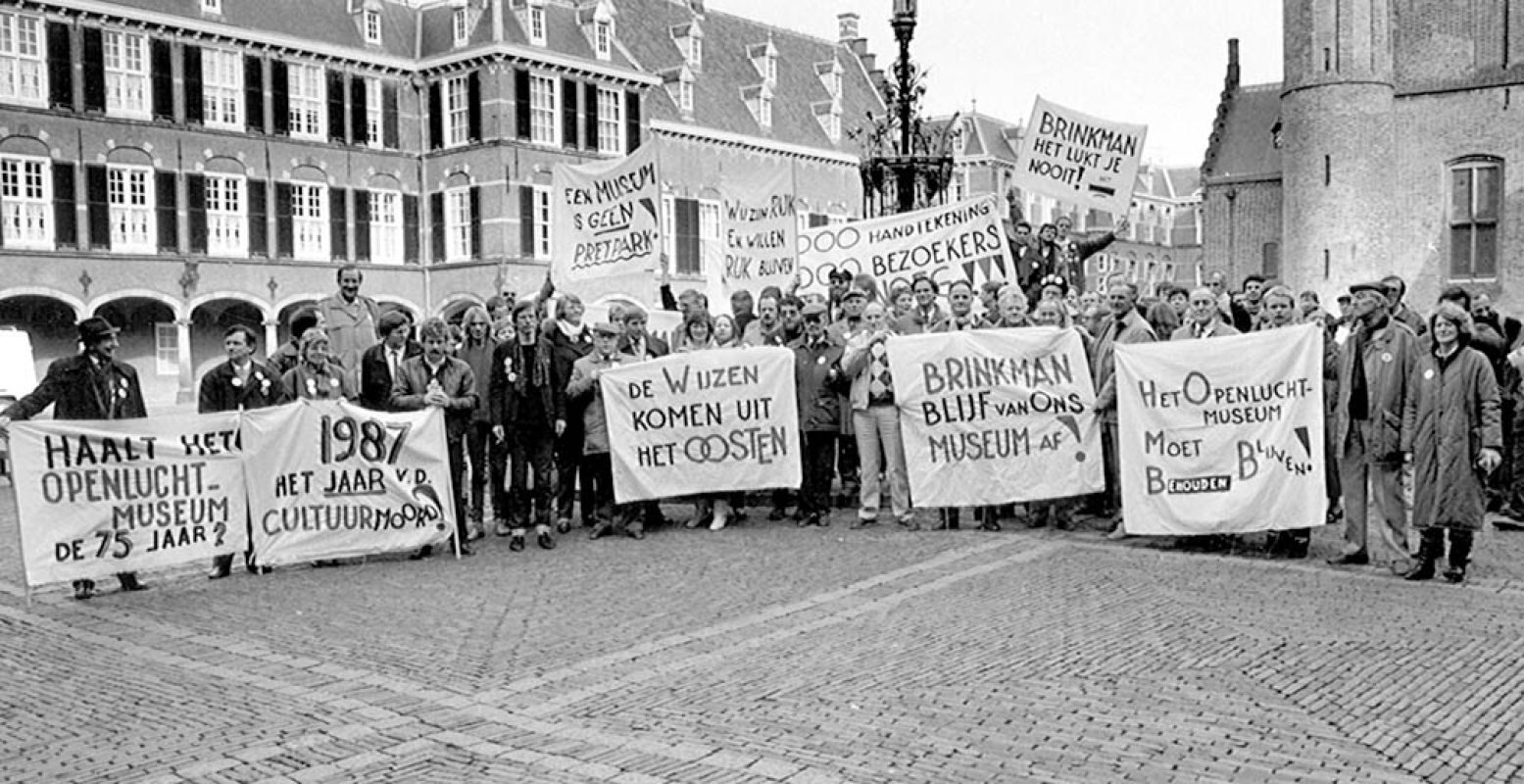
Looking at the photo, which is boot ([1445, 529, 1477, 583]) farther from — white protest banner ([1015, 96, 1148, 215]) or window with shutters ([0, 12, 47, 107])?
window with shutters ([0, 12, 47, 107])

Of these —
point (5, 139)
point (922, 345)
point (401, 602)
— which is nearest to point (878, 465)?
point (922, 345)

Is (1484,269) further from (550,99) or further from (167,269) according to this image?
(167,269)

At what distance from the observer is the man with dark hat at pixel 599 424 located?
12.2 meters

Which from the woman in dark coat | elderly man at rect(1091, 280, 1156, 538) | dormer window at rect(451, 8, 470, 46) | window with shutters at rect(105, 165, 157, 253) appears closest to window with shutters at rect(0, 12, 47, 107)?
window with shutters at rect(105, 165, 157, 253)

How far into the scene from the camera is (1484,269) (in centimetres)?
3106

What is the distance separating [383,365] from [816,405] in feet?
13.1

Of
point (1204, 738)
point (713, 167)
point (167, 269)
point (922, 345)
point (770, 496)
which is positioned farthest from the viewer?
point (713, 167)

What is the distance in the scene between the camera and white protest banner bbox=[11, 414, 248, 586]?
9.60 m

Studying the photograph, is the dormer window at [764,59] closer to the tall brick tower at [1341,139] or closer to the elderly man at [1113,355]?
the tall brick tower at [1341,139]

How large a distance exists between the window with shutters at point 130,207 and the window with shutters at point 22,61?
2709mm

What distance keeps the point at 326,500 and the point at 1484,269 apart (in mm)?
29228

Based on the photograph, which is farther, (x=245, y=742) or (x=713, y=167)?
(x=713, y=167)

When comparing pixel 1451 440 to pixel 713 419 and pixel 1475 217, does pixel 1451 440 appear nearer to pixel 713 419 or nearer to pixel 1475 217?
pixel 713 419

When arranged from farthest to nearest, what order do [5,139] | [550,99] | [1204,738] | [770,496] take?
[550,99]
[5,139]
[770,496]
[1204,738]
